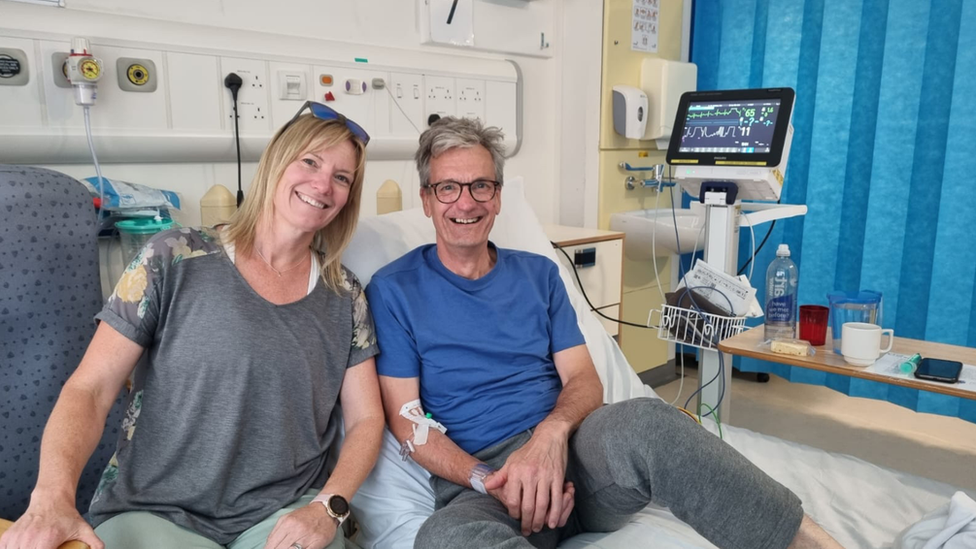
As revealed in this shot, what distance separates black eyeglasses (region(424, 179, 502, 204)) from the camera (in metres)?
1.50

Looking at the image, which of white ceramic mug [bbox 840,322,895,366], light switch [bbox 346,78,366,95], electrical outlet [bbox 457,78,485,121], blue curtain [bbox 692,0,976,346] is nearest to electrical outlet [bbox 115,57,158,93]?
light switch [bbox 346,78,366,95]

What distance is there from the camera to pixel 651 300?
3.32 meters

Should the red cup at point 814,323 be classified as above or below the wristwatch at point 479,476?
above

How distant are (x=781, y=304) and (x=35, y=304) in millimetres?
1617

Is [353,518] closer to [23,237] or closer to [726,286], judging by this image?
[23,237]

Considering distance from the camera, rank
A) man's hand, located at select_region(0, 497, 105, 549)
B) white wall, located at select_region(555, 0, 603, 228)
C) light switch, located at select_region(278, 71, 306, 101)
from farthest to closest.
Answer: white wall, located at select_region(555, 0, 603, 228) < light switch, located at select_region(278, 71, 306, 101) < man's hand, located at select_region(0, 497, 105, 549)

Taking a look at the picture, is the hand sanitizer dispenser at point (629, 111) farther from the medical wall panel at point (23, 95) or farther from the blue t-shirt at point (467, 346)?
the medical wall panel at point (23, 95)

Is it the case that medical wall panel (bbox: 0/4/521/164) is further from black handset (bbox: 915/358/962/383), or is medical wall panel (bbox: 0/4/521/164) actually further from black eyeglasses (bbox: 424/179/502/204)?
black handset (bbox: 915/358/962/383)

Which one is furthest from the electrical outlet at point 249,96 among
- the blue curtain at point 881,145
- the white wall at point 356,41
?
the blue curtain at point 881,145

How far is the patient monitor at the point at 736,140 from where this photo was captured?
Result: 171 cm

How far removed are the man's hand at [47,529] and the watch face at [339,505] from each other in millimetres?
355

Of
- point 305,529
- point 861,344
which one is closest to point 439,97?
point 861,344

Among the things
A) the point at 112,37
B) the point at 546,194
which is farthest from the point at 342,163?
the point at 546,194

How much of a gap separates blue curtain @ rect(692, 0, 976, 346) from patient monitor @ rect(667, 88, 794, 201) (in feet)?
3.61
